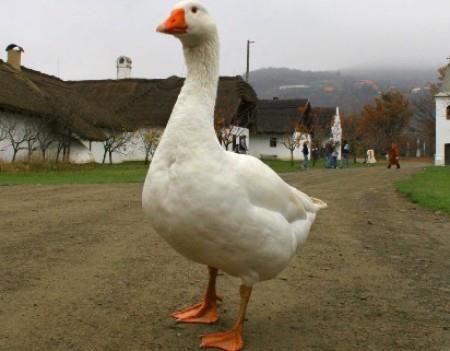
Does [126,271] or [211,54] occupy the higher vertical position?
[211,54]

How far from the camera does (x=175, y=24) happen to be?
11.0 ft

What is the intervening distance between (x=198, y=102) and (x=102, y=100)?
4723 cm

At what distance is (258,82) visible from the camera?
182 metres

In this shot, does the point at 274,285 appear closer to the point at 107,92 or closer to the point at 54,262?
the point at 54,262

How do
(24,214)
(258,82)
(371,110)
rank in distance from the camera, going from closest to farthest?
(24,214), (371,110), (258,82)

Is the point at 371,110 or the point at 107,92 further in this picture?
the point at 371,110

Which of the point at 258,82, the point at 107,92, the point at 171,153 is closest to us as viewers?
the point at 171,153

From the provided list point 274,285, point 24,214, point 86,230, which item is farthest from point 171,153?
point 24,214

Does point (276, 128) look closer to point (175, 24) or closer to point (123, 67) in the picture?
point (123, 67)

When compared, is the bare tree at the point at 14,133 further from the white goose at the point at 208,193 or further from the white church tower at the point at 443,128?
the white church tower at the point at 443,128

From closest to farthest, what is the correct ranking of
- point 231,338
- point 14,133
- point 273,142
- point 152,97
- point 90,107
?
1. point 231,338
2. point 14,133
3. point 90,107
4. point 152,97
5. point 273,142

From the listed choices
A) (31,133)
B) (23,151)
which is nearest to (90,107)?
(31,133)

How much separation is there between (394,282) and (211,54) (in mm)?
3054

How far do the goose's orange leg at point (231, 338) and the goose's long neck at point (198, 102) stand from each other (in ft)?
3.52
